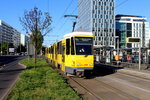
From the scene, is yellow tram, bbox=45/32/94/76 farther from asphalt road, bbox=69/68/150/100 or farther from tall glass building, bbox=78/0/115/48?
tall glass building, bbox=78/0/115/48

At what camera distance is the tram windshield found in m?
15.1

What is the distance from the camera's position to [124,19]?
113688mm

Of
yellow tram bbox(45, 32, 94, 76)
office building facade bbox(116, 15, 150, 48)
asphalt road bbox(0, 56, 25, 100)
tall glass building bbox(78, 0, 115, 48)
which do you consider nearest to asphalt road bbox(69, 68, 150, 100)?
yellow tram bbox(45, 32, 94, 76)

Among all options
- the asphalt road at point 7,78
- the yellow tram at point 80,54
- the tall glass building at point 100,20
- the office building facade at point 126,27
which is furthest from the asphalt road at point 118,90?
the office building facade at point 126,27

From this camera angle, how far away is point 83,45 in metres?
15.3

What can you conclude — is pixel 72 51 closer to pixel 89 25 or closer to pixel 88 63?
pixel 88 63

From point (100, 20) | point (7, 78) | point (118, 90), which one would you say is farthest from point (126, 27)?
point (118, 90)

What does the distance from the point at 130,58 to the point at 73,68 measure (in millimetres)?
12868

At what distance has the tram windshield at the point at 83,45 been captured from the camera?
15109 mm

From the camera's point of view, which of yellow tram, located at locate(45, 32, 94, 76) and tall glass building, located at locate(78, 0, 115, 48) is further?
tall glass building, located at locate(78, 0, 115, 48)

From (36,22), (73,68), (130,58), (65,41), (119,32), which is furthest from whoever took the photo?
(119,32)

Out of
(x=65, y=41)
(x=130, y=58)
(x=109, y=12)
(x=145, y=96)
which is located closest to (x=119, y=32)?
(x=109, y=12)

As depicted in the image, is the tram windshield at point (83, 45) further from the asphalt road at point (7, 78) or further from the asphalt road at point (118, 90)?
the asphalt road at point (7, 78)

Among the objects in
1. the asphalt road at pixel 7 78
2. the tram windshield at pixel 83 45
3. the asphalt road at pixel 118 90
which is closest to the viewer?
the asphalt road at pixel 118 90
